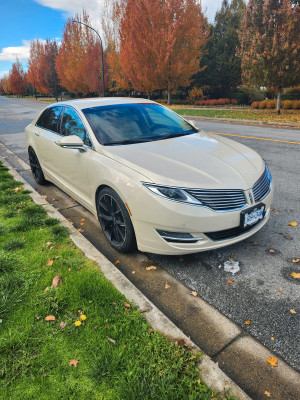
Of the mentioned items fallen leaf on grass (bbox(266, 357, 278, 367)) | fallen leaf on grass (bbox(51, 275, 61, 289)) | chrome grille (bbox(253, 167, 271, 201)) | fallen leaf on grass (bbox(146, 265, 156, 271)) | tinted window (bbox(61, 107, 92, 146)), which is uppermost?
tinted window (bbox(61, 107, 92, 146))

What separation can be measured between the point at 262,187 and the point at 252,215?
41 centimetres

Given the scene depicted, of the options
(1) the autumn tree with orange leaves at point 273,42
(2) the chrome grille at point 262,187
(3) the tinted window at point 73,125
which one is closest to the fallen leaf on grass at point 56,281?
(3) the tinted window at point 73,125

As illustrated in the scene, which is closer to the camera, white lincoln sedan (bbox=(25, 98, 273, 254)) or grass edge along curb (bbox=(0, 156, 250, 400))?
grass edge along curb (bbox=(0, 156, 250, 400))

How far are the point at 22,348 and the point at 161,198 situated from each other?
1561 millimetres

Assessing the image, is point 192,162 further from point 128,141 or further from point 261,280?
point 261,280

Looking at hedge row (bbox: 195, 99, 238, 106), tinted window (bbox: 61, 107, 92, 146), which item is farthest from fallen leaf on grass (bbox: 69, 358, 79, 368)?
hedge row (bbox: 195, 99, 238, 106)

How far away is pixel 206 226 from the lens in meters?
2.65

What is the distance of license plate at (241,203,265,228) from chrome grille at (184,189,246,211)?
0.33ft

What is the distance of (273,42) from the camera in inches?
712

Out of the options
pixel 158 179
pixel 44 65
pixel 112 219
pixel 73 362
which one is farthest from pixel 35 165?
pixel 44 65

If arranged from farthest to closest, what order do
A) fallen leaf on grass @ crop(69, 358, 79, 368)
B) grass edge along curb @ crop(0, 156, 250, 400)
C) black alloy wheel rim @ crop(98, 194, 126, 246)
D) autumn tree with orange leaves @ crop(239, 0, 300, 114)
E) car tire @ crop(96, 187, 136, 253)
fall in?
autumn tree with orange leaves @ crop(239, 0, 300, 114) < black alloy wheel rim @ crop(98, 194, 126, 246) < car tire @ crop(96, 187, 136, 253) < fallen leaf on grass @ crop(69, 358, 79, 368) < grass edge along curb @ crop(0, 156, 250, 400)

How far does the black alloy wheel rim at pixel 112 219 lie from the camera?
316cm

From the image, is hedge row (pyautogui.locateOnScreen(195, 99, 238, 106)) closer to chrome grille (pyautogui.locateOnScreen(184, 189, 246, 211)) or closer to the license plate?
the license plate

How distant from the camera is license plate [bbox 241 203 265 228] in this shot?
109 inches
